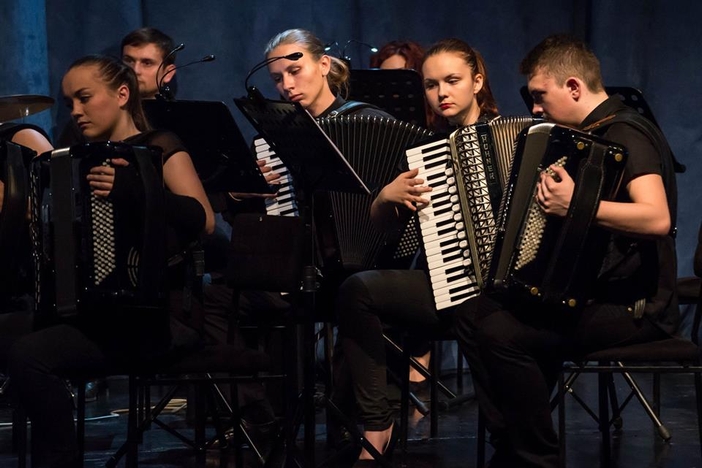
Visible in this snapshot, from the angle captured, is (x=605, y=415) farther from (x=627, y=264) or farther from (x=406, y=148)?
(x=406, y=148)

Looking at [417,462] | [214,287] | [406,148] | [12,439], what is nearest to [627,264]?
[406,148]

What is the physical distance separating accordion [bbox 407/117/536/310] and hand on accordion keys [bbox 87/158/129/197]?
0.91 metres

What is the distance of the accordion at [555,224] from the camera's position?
9.32 feet

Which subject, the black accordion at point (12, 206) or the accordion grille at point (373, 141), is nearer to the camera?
the black accordion at point (12, 206)

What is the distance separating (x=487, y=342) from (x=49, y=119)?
325cm

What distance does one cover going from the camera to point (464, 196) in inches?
128

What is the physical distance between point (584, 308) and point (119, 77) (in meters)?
1.56

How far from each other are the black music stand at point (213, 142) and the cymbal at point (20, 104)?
0.35 metres

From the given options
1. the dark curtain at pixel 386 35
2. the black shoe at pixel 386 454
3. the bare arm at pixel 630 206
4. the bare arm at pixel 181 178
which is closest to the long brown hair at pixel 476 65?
the bare arm at pixel 630 206

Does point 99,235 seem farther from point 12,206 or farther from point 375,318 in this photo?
point 375,318

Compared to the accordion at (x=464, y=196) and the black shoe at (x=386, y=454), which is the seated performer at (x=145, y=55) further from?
the black shoe at (x=386, y=454)

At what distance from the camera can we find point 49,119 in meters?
5.54

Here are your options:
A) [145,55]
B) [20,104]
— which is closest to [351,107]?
[20,104]

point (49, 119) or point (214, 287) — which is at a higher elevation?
point (49, 119)
